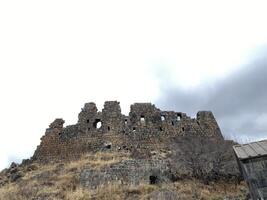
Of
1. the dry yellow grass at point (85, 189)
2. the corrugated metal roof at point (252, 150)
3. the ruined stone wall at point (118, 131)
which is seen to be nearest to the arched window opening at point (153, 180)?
the dry yellow grass at point (85, 189)

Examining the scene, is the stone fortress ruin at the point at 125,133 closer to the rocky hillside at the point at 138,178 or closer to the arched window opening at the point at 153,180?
the rocky hillside at the point at 138,178

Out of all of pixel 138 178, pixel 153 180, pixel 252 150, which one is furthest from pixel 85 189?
pixel 252 150

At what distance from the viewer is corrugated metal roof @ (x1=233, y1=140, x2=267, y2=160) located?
11.7 metres

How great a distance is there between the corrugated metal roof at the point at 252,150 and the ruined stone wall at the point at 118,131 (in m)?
16.7

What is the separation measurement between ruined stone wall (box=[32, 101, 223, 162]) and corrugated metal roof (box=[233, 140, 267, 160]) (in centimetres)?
1670

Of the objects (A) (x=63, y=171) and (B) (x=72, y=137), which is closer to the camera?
(A) (x=63, y=171)

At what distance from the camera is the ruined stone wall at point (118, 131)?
30.5 m

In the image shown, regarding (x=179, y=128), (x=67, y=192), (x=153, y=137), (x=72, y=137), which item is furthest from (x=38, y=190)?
(x=179, y=128)

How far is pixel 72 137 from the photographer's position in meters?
31.5

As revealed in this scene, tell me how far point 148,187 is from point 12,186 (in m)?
9.76

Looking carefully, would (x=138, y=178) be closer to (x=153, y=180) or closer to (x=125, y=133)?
(x=153, y=180)

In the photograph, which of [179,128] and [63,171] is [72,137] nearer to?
[63,171]

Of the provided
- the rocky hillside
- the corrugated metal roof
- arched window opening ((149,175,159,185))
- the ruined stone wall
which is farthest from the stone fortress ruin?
the corrugated metal roof

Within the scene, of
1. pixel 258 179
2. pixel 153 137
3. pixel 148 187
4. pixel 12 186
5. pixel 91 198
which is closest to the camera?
pixel 258 179
